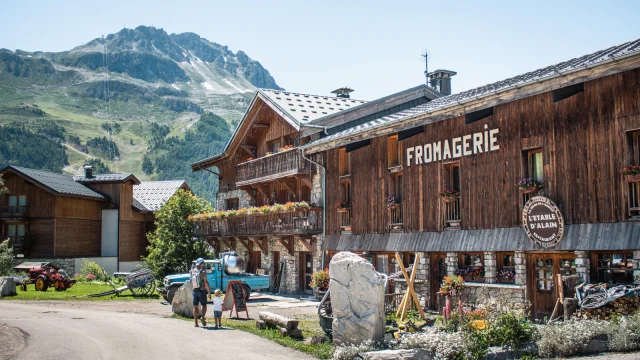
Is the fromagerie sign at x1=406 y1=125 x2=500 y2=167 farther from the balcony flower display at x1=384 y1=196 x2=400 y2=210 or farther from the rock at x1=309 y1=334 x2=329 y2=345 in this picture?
the rock at x1=309 y1=334 x2=329 y2=345

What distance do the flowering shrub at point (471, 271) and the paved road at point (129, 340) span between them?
7.64 meters

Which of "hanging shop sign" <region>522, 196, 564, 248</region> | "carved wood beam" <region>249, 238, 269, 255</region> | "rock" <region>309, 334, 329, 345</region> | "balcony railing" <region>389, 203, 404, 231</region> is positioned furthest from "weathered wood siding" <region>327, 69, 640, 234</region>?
"carved wood beam" <region>249, 238, 269, 255</region>

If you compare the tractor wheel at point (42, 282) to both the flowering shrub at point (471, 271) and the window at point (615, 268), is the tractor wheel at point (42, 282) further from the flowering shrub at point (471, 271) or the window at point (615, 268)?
the window at point (615, 268)

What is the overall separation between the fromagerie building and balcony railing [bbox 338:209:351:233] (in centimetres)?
61

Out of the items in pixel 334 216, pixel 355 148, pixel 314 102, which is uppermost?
pixel 314 102

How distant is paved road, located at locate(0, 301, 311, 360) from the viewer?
13.9 m

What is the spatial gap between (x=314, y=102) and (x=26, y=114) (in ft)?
473

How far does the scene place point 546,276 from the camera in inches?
726

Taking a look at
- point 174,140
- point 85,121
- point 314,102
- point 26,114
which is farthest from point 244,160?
point 85,121

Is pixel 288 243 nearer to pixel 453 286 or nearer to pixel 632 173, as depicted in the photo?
pixel 453 286

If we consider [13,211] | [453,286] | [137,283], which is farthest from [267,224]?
[13,211]

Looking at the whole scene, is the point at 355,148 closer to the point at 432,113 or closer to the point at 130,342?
the point at 432,113

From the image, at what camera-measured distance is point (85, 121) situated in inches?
7160

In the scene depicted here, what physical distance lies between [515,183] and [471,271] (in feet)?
11.0
